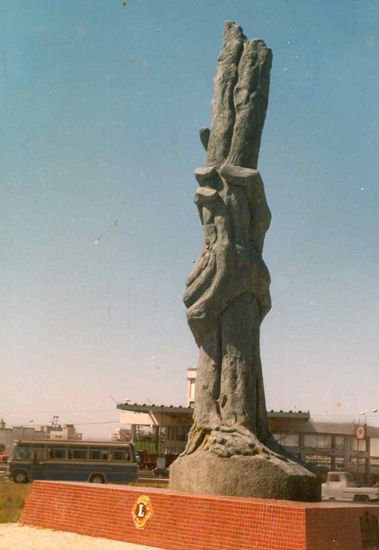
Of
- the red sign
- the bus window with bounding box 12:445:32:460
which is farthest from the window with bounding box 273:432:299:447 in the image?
the bus window with bounding box 12:445:32:460

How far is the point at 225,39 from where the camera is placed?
1488 centimetres

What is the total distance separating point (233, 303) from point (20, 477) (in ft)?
68.6

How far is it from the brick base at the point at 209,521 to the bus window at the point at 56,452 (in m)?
18.4

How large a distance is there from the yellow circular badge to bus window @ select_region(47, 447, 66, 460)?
66.1 ft

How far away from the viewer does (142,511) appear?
38.0ft

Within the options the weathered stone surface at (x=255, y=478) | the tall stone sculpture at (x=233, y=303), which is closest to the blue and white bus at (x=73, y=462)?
the tall stone sculpture at (x=233, y=303)

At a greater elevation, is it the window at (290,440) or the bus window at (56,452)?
the window at (290,440)

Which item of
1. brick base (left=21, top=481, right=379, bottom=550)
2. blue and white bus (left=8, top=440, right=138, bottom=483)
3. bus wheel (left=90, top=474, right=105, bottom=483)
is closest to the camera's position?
brick base (left=21, top=481, right=379, bottom=550)

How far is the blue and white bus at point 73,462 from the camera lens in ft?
101

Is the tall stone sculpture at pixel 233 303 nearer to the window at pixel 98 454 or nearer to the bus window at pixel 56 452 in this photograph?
the window at pixel 98 454

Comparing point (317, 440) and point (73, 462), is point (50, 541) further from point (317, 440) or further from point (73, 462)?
point (317, 440)

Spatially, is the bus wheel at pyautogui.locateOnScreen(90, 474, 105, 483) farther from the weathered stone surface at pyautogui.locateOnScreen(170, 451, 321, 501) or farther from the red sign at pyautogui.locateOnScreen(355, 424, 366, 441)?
the weathered stone surface at pyautogui.locateOnScreen(170, 451, 321, 501)

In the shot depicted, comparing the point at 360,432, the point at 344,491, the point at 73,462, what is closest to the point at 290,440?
the point at 360,432

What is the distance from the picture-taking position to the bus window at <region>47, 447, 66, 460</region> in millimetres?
31047
